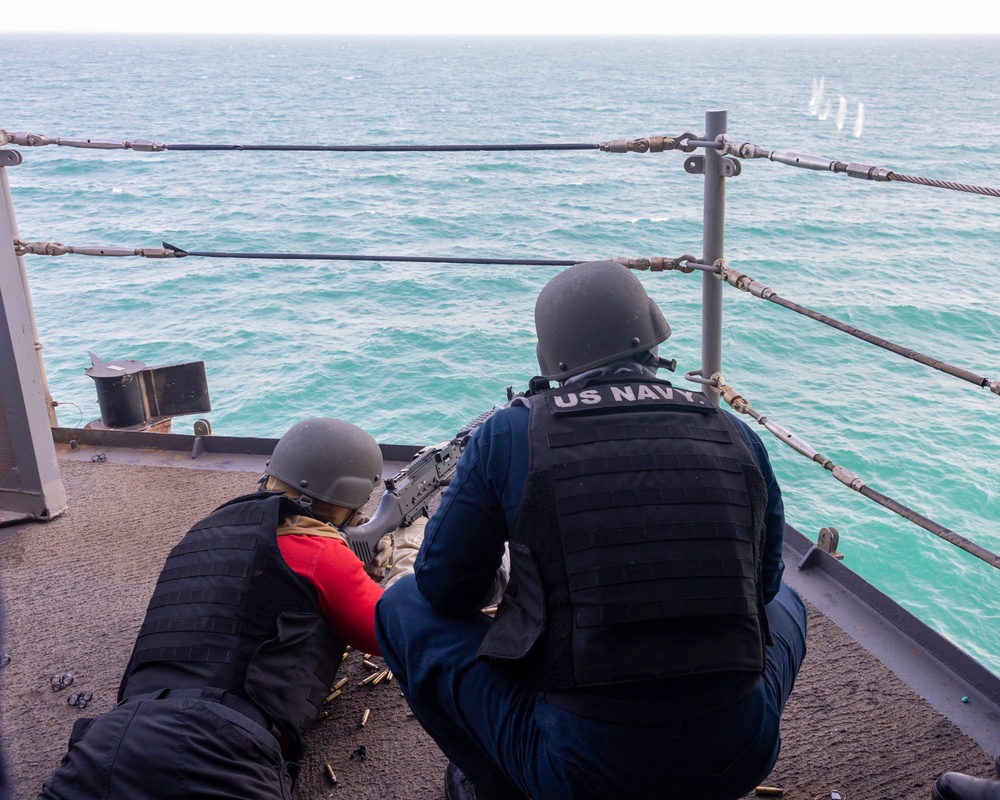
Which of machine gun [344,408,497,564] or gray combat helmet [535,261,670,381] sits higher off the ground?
gray combat helmet [535,261,670,381]

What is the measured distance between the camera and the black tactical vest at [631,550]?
1.55 metres

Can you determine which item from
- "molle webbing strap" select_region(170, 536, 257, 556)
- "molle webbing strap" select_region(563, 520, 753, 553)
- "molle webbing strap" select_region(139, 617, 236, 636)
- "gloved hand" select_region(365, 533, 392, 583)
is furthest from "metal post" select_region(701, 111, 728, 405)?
"molle webbing strap" select_region(139, 617, 236, 636)

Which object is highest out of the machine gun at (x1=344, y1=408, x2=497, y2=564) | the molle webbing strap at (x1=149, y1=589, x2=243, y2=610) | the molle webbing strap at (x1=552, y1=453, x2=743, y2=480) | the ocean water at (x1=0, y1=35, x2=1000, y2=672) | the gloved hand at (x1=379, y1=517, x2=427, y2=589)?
the molle webbing strap at (x1=552, y1=453, x2=743, y2=480)

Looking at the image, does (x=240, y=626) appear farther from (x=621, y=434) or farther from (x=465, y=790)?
(x=621, y=434)

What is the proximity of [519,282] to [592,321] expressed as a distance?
23.7m

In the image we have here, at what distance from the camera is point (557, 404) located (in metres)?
1.71

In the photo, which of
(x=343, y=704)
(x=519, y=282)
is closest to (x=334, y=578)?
(x=343, y=704)

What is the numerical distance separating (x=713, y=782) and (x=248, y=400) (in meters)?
18.3

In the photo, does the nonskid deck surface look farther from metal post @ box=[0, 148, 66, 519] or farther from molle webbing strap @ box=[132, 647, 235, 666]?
molle webbing strap @ box=[132, 647, 235, 666]

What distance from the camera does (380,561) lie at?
288cm

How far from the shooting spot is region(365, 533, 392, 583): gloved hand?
9.41 feet

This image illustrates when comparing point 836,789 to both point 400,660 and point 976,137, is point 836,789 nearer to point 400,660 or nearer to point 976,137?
point 400,660

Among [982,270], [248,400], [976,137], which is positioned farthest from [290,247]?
[976,137]

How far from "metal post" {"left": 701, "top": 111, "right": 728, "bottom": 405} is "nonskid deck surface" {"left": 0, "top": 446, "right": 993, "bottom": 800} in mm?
1026
